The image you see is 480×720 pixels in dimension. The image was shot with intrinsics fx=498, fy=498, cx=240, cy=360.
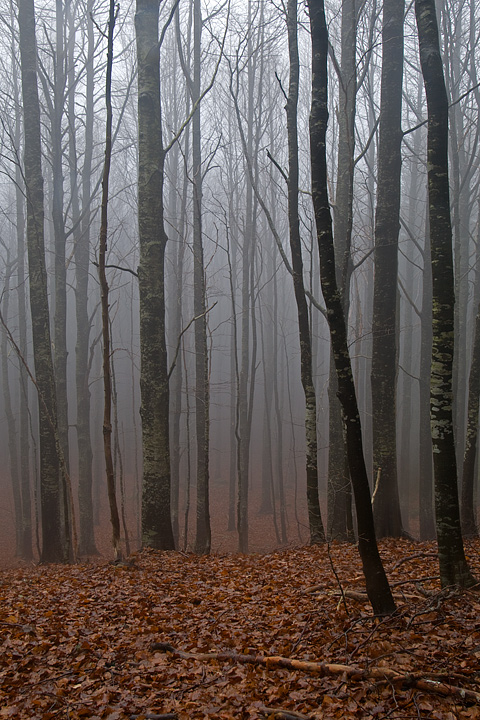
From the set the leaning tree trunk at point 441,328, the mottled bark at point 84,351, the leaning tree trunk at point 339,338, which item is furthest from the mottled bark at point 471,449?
the mottled bark at point 84,351

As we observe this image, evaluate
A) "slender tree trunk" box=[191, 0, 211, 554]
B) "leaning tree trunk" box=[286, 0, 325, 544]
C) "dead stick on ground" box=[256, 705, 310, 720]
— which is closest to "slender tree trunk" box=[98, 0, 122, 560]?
"leaning tree trunk" box=[286, 0, 325, 544]

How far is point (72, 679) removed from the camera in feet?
11.7

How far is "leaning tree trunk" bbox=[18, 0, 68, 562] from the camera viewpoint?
8.00 meters

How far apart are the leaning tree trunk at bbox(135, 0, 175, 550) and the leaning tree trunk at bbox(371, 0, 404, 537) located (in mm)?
3220

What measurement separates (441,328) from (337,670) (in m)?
2.70

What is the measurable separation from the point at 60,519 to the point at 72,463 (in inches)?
708

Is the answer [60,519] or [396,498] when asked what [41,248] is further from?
[396,498]

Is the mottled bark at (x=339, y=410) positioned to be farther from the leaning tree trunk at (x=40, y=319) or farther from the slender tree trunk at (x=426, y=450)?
the leaning tree trunk at (x=40, y=319)

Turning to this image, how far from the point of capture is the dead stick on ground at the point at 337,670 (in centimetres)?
292

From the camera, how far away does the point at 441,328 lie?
165 inches

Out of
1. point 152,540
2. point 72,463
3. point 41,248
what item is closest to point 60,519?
point 152,540

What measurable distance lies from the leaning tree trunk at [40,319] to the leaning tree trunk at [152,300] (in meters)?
1.74

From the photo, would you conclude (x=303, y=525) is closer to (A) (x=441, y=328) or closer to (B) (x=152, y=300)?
(B) (x=152, y=300)

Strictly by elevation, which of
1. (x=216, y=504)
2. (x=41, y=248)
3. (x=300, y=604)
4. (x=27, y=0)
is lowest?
(x=216, y=504)
